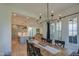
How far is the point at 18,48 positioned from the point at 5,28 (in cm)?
42

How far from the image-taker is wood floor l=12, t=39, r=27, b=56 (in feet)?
7.82

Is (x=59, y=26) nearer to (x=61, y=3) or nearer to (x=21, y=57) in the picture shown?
(x=61, y=3)

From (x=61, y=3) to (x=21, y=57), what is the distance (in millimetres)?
1180

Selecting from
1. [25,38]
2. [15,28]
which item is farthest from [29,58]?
[15,28]

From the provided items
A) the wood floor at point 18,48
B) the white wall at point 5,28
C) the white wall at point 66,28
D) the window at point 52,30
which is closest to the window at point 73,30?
the white wall at point 66,28

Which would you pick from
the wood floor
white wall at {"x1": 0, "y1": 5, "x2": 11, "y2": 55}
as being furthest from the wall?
white wall at {"x1": 0, "y1": 5, "x2": 11, "y2": 55}

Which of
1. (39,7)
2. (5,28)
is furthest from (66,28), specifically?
(5,28)

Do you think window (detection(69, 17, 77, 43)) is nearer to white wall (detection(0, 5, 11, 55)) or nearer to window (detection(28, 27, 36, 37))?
window (detection(28, 27, 36, 37))

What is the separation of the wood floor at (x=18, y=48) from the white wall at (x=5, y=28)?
0.09m

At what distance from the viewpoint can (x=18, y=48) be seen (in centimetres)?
241

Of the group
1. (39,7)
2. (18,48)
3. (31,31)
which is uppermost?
(39,7)

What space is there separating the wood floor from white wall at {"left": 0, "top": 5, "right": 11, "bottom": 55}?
9 centimetres

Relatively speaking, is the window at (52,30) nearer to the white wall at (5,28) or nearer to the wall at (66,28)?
the wall at (66,28)

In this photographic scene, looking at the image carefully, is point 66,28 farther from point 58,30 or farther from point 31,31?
point 31,31
